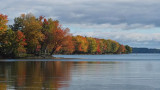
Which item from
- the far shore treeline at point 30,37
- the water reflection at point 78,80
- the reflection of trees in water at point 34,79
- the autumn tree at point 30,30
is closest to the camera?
the water reflection at point 78,80

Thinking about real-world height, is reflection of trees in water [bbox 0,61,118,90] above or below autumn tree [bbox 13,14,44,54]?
below

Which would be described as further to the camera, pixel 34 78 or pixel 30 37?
pixel 30 37

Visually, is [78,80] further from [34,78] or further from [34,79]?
[34,78]

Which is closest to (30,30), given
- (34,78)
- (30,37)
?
(30,37)

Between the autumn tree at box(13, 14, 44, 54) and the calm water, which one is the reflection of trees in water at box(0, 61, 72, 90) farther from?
the autumn tree at box(13, 14, 44, 54)

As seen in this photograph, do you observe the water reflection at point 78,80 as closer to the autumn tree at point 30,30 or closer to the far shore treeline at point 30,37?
the far shore treeline at point 30,37

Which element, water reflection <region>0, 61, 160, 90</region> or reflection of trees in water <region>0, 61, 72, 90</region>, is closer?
water reflection <region>0, 61, 160, 90</region>

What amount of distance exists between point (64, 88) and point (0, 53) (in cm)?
8297

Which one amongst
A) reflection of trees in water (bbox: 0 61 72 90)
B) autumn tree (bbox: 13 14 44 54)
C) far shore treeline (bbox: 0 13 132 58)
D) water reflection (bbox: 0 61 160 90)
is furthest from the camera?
autumn tree (bbox: 13 14 44 54)

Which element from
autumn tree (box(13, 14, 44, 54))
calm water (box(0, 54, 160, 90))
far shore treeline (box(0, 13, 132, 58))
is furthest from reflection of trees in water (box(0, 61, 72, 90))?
autumn tree (box(13, 14, 44, 54))

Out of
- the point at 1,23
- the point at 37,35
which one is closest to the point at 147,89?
the point at 1,23

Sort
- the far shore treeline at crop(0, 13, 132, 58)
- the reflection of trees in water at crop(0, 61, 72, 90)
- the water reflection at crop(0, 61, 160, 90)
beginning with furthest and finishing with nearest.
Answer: the far shore treeline at crop(0, 13, 132, 58) < the reflection of trees in water at crop(0, 61, 72, 90) < the water reflection at crop(0, 61, 160, 90)

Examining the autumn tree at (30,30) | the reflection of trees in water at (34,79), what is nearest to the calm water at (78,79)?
the reflection of trees in water at (34,79)

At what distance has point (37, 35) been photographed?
351ft
